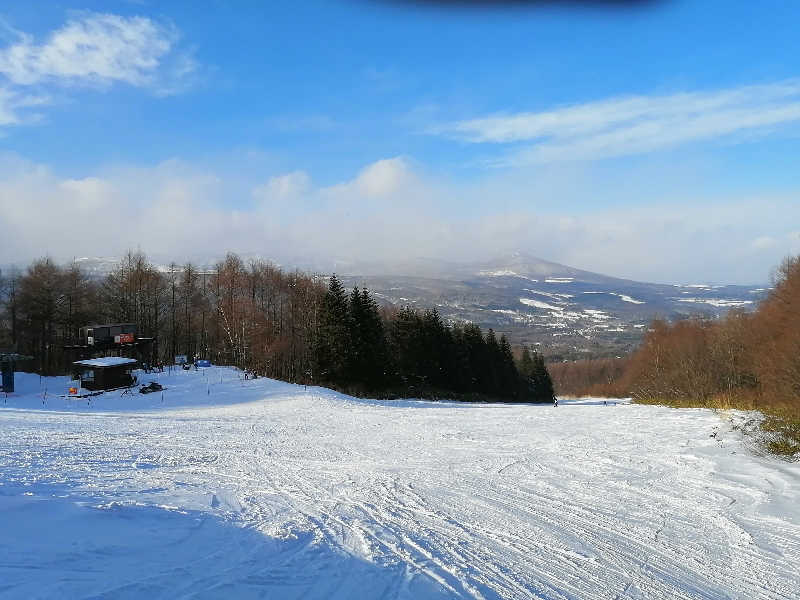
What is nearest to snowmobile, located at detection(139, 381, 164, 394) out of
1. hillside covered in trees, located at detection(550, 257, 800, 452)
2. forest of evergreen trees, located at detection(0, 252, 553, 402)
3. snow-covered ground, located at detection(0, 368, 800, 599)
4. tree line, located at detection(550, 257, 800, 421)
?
forest of evergreen trees, located at detection(0, 252, 553, 402)

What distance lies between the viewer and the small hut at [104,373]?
28.9m

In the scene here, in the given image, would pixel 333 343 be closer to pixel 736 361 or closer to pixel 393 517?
pixel 736 361

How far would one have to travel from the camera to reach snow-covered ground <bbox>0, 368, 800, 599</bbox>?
471 cm

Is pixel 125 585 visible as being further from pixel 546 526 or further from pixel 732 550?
pixel 732 550

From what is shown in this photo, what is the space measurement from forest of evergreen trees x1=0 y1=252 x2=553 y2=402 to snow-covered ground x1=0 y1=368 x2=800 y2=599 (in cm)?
2334

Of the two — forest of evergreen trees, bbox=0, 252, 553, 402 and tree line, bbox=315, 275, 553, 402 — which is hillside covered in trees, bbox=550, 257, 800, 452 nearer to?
tree line, bbox=315, 275, 553, 402

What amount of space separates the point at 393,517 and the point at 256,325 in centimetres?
3525

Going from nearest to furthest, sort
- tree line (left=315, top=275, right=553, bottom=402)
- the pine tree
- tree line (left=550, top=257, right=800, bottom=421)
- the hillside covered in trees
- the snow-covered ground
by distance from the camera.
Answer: the snow-covered ground < the hillside covered in trees < tree line (left=550, top=257, right=800, bottom=421) < the pine tree < tree line (left=315, top=275, right=553, bottom=402)

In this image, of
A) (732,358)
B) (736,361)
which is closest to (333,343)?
(732,358)

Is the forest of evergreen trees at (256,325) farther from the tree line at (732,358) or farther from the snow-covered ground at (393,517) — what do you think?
the snow-covered ground at (393,517)

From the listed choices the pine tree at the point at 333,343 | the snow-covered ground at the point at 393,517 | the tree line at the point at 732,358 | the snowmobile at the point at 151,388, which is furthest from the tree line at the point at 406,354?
the snow-covered ground at the point at 393,517

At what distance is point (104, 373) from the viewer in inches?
1142

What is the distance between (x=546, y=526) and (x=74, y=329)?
4604 centimetres

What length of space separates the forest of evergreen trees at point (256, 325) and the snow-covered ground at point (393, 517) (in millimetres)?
23338
